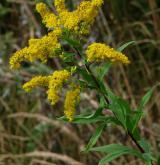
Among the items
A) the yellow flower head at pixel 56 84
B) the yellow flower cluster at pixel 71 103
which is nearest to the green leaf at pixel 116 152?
the yellow flower cluster at pixel 71 103

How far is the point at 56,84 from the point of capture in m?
1.85

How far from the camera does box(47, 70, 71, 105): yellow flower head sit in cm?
185

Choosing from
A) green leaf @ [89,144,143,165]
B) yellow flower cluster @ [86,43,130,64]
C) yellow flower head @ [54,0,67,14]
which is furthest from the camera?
green leaf @ [89,144,143,165]

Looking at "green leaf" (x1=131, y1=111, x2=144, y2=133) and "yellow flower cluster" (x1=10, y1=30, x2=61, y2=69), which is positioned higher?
"yellow flower cluster" (x1=10, y1=30, x2=61, y2=69)

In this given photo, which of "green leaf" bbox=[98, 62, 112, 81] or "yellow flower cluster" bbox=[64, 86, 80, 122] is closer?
"yellow flower cluster" bbox=[64, 86, 80, 122]

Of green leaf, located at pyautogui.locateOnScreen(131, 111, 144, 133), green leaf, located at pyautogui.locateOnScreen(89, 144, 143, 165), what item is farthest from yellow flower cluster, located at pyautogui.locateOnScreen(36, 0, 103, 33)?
green leaf, located at pyautogui.locateOnScreen(89, 144, 143, 165)

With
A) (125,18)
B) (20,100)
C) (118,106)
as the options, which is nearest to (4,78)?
(20,100)

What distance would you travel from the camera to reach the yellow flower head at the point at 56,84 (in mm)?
1853

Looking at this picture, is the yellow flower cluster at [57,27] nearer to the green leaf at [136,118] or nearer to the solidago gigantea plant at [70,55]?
the solidago gigantea plant at [70,55]

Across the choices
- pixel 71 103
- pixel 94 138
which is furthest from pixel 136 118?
pixel 71 103

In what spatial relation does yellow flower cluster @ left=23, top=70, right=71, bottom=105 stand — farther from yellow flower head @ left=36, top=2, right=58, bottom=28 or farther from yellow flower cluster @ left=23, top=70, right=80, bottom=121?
yellow flower head @ left=36, top=2, right=58, bottom=28

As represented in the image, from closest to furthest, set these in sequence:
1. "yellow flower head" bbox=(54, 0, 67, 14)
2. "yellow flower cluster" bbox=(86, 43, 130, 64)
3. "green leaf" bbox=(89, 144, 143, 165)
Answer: "yellow flower cluster" bbox=(86, 43, 130, 64), "yellow flower head" bbox=(54, 0, 67, 14), "green leaf" bbox=(89, 144, 143, 165)

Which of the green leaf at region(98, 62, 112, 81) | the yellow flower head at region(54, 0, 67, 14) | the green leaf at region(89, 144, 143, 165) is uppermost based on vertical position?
the yellow flower head at region(54, 0, 67, 14)

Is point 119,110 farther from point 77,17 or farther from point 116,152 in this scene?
point 77,17
